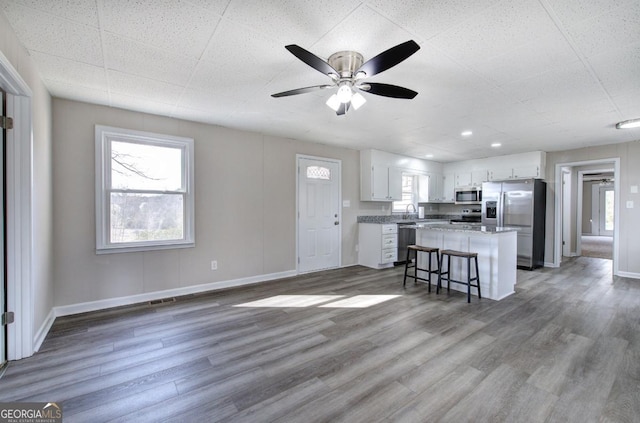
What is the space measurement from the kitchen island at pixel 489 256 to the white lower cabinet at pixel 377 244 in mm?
1289

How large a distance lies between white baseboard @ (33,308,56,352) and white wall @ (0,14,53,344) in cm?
6

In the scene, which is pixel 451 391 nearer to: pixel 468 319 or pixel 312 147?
pixel 468 319

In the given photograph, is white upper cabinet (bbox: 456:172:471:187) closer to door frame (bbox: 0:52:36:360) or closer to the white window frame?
the white window frame

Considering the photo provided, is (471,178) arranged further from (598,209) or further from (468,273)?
(598,209)

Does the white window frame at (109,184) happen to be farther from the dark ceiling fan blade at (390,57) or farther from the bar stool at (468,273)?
the bar stool at (468,273)

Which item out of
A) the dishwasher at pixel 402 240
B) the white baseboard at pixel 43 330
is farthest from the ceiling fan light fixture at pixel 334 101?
the dishwasher at pixel 402 240

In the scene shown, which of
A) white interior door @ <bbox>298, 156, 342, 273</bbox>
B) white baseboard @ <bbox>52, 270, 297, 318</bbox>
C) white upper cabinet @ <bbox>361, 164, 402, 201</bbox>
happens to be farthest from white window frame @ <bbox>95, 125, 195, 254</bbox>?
white upper cabinet @ <bbox>361, 164, 402, 201</bbox>

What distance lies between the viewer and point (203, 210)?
4.00 metres

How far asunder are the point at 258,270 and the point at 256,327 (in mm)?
1759

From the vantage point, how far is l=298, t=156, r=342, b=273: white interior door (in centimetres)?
505

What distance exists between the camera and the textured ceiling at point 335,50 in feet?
5.64

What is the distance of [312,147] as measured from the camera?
17.0 feet

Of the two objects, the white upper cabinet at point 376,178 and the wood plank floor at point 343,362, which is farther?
the white upper cabinet at point 376,178

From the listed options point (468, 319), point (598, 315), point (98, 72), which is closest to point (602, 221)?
point (598, 315)
